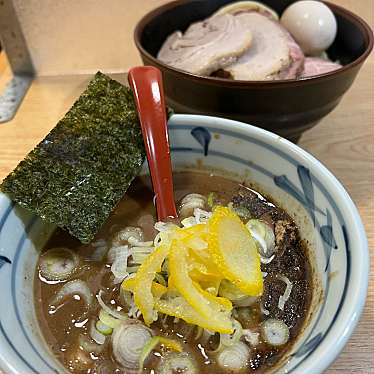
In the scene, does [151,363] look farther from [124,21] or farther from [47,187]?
[124,21]

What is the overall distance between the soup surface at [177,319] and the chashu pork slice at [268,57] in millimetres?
319

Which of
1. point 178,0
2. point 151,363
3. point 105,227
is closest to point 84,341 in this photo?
point 151,363

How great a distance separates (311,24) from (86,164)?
0.79 metres

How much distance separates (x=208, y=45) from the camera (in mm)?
1213

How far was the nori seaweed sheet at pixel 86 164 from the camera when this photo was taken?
0.85 m

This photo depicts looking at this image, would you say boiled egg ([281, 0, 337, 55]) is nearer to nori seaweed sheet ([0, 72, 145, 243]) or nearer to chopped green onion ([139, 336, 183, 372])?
nori seaweed sheet ([0, 72, 145, 243])

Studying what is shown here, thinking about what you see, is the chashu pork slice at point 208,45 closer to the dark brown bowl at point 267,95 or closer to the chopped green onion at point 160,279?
the dark brown bowl at point 267,95

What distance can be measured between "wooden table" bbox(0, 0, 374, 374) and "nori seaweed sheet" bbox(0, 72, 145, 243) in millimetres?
412

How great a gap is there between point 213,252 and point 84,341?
0.87ft

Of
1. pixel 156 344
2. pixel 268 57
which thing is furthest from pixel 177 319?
pixel 268 57

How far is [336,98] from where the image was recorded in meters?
1.15

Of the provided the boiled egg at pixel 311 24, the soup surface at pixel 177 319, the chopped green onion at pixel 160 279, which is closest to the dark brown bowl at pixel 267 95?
the boiled egg at pixel 311 24

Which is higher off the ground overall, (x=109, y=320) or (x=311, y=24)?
(x=311, y=24)

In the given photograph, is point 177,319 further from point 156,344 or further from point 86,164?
point 86,164
